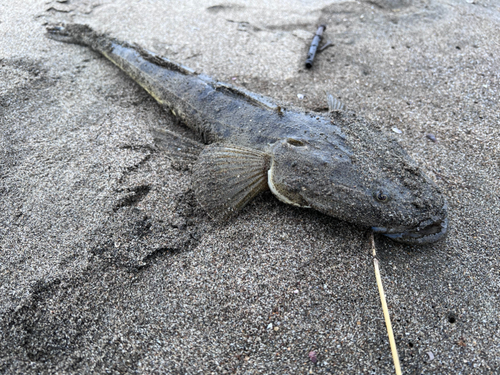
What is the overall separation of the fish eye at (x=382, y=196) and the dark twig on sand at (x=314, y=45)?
7.83 ft

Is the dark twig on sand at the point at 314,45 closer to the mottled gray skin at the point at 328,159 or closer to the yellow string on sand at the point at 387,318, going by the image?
the mottled gray skin at the point at 328,159

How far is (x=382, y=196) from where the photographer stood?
7.45ft

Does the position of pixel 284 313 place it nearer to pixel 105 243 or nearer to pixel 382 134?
pixel 105 243

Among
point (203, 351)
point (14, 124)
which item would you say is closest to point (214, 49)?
point (14, 124)

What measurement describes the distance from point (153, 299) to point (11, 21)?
4690mm

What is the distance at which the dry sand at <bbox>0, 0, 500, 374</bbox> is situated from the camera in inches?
77.7

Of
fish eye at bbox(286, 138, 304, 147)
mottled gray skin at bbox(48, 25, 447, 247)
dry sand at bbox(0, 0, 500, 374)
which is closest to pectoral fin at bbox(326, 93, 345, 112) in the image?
dry sand at bbox(0, 0, 500, 374)

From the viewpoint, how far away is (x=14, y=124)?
3.23m

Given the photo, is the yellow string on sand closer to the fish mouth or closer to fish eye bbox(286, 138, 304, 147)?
the fish mouth

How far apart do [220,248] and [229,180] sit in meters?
0.57

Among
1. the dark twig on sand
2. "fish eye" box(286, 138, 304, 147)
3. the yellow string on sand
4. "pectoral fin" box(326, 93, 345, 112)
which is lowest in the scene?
the yellow string on sand

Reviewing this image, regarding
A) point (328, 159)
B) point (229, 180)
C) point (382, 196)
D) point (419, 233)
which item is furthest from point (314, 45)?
point (419, 233)

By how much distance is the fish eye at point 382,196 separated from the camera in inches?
89.4

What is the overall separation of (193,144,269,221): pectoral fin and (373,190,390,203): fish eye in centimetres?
85
